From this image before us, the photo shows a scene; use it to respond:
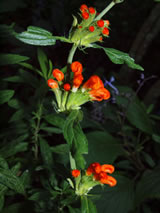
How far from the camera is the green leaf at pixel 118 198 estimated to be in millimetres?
1304

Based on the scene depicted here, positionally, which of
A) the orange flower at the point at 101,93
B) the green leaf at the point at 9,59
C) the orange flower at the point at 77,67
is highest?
the orange flower at the point at 77,67

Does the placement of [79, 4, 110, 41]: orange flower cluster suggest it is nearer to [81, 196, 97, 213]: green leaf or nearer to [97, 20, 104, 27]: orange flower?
[97, 20, 104, 27]: orange flower

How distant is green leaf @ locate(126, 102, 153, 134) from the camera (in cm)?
147

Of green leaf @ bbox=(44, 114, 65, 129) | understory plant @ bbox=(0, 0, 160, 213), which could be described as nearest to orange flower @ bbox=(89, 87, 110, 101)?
understory plant @ bbox=(0, 0, 160, 213)

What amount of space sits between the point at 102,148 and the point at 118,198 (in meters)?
0.29

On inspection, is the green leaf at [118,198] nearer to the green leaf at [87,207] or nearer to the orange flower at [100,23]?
the green leaf at [87,207]

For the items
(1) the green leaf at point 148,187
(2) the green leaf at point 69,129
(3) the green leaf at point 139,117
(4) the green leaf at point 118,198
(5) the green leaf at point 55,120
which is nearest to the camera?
(2) the green leaf at point 69,129

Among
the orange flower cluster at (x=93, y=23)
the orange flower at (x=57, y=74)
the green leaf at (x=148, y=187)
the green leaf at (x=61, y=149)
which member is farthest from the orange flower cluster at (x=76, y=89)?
the green leaf at (x=148, y=187)

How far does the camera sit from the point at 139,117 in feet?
5.00

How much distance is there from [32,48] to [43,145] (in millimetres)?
938

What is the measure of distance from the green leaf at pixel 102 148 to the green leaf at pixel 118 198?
0.41 feet

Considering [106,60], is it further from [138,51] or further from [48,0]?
[48,0]

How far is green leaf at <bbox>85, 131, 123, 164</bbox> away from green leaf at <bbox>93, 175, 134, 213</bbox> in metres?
0.13

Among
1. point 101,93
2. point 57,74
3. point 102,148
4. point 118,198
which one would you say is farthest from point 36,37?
point 118,198
